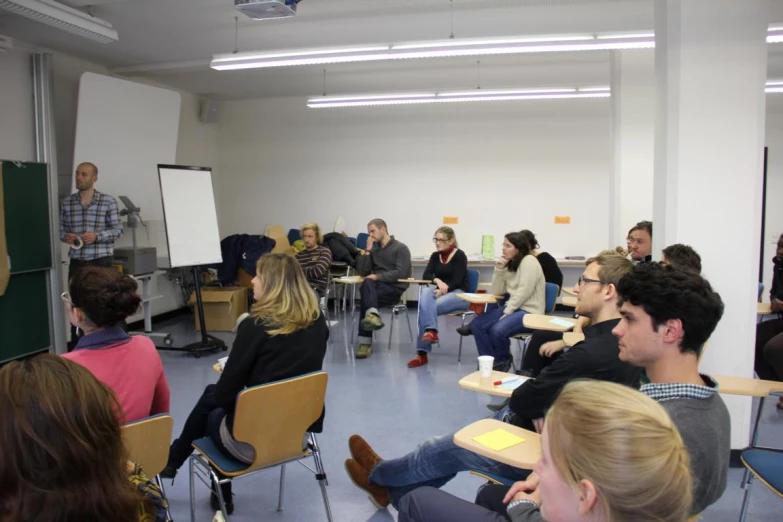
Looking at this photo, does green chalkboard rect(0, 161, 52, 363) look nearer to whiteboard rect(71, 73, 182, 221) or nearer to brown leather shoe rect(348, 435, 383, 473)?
whiteboard rect(71, 73, 182, 221)

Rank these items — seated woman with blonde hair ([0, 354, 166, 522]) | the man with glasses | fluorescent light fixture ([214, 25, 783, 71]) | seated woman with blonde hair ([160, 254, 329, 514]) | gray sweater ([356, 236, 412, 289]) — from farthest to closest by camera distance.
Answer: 1. gray sweater ([356, 236, 412, 289])
2. fluorescent light fixture ([214, 25, 783, 71])
3. the man with glasses
4. seated woman with blonde hair ([160, 254, 329, 514])
5. seated woman with blonde hair ([0, 354, 166, 522])

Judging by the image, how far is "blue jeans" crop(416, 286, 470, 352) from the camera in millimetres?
5570

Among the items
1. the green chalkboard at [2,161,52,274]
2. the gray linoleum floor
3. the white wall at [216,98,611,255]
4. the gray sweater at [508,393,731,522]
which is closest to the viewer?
the gray sweater at [508,393,731,522]

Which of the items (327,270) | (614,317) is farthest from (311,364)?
(327,270)

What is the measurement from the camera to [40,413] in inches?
39.8

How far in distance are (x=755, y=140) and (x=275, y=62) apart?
4084mm

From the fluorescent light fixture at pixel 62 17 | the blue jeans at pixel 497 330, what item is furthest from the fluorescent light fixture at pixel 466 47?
the blue jeans at pixel 497 330

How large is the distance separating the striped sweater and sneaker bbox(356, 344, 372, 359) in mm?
904

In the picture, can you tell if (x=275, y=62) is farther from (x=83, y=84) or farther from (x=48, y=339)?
(x=48, y=339)

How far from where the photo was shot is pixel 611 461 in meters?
1.04

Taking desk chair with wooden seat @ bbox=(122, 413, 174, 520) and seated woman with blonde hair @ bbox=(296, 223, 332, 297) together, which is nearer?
desk chair with wooden seat @ bbox=(122, 413, 174, 520)

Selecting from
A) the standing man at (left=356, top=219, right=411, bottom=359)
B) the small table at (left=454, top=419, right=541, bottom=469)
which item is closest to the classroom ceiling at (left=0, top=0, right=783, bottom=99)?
the standing man at (left=356, top=219, right=411, bottom=359)

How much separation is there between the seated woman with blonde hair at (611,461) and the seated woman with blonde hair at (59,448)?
833 millimetres

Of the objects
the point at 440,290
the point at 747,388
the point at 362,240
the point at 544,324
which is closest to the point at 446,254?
the point at 440,290
